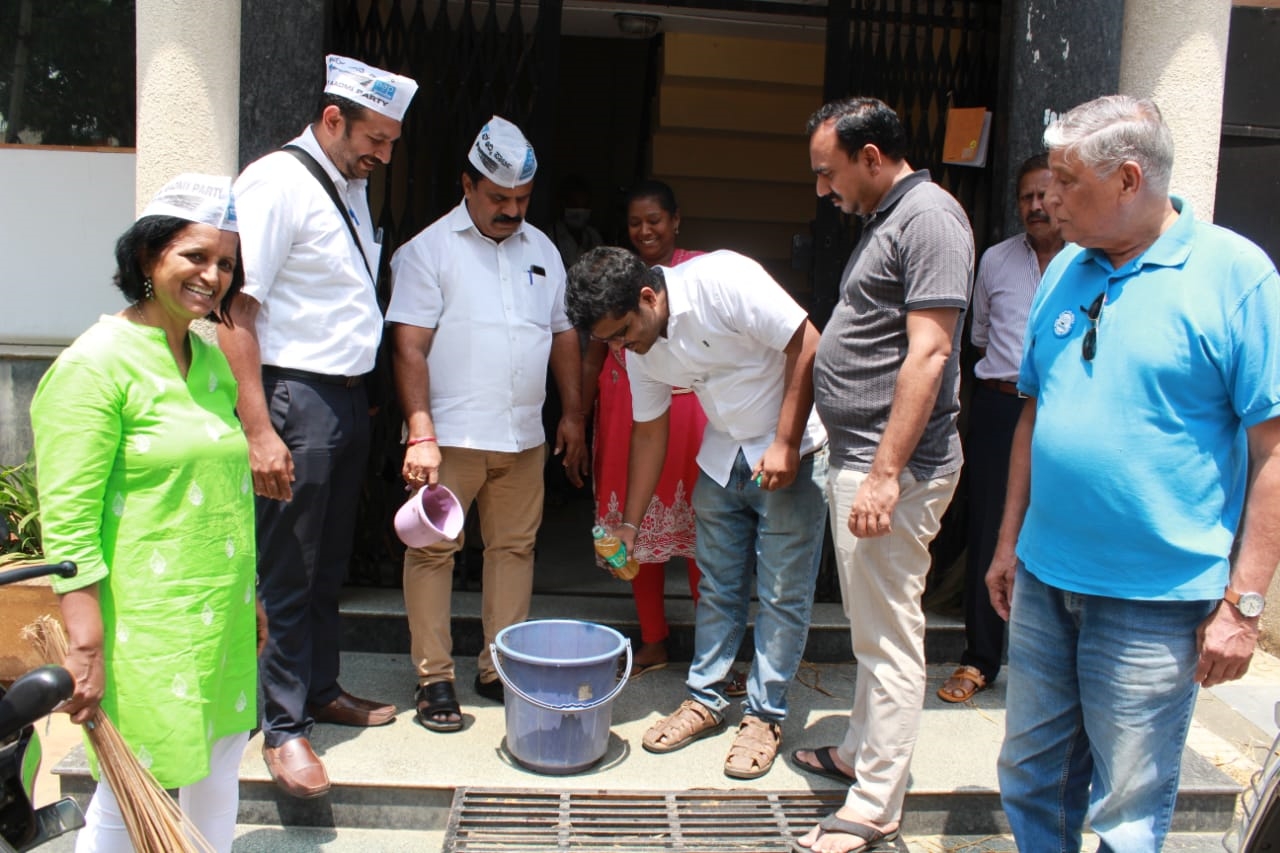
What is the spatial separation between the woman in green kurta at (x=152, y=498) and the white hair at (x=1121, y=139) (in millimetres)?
1857

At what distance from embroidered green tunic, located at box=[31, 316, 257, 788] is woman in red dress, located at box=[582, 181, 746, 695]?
188cm

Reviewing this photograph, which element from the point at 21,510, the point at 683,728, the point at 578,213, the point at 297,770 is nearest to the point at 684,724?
the point at 683,728

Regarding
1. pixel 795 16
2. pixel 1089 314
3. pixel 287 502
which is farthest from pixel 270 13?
pixel 1089 314

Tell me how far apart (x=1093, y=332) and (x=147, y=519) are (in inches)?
81.5

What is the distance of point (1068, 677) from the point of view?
258cm

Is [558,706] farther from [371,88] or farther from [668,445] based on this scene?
[371,88]

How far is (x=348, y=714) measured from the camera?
3.77 m

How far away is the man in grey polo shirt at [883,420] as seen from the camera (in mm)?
2898

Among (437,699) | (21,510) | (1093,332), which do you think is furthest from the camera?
(21,510)

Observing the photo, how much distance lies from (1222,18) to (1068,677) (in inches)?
114

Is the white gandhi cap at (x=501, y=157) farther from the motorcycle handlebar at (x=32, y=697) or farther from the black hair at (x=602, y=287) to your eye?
the motorcycle handlebar at (x=32, y=697)

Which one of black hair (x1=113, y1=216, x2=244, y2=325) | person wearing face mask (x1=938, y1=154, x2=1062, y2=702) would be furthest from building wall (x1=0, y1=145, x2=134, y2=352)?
person wearing face mask (x1=938, y1=154, x2=1062, y2=702)

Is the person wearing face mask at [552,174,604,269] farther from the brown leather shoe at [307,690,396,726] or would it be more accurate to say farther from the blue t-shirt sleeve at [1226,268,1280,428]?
the blue t-shirt sleeve at [1226,268,1280,428]

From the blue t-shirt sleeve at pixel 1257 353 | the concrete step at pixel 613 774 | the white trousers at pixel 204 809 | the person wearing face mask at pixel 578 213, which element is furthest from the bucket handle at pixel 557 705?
the person wearing face mask at pixel 578 213
